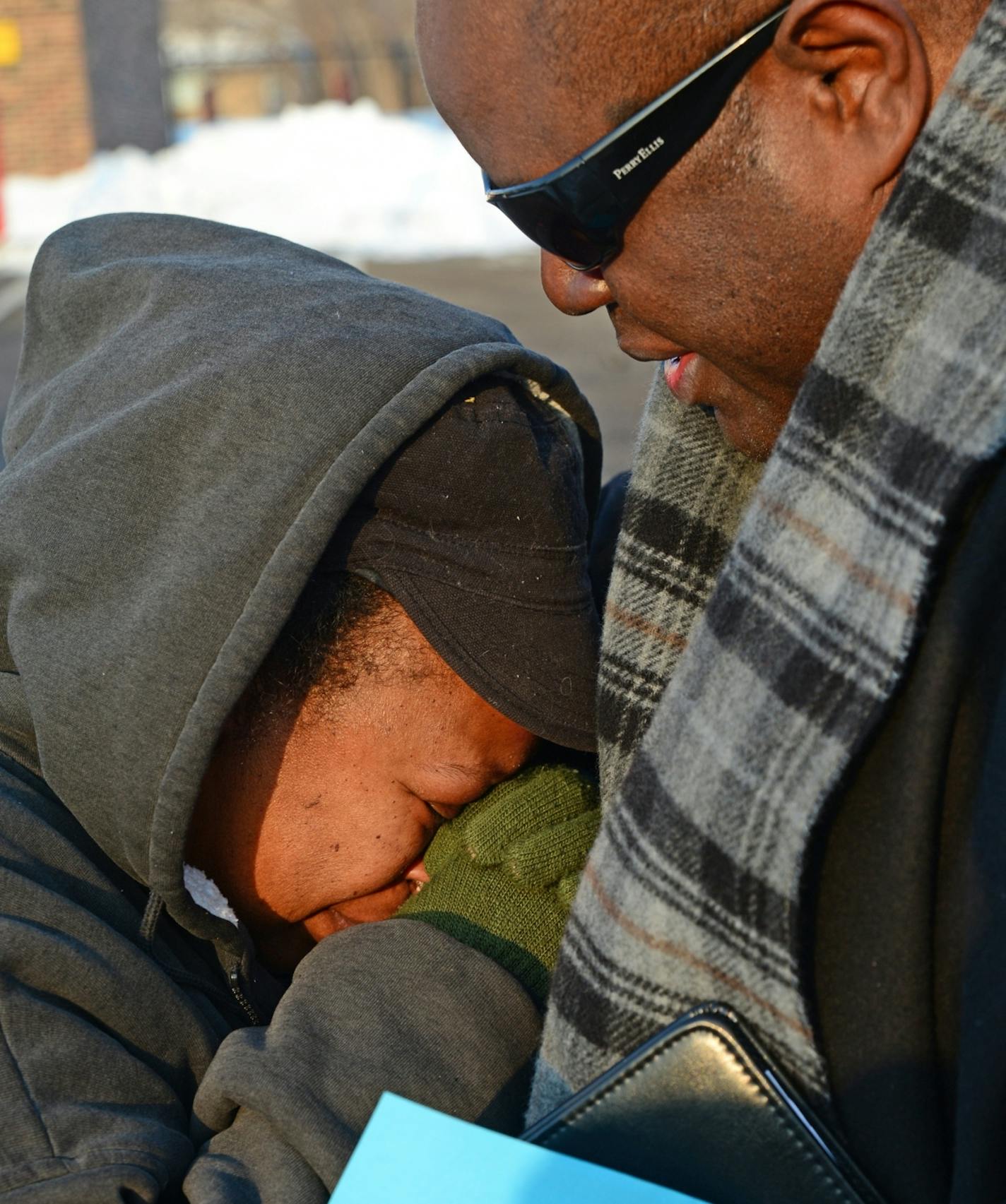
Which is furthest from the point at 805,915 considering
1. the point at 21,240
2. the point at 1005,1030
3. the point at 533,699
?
the point at 21,240

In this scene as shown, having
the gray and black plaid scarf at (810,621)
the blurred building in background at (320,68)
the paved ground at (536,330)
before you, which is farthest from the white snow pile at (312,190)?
the gray and black plaid scarf at (810,621)

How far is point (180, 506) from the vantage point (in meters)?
1.62

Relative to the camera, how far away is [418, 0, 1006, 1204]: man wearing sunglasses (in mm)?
968

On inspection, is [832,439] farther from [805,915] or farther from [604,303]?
[604,303]

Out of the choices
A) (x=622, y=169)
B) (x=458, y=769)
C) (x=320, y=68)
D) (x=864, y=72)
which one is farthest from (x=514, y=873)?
(x=320, y=68)

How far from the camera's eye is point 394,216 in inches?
555

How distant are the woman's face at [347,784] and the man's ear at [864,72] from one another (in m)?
0.84

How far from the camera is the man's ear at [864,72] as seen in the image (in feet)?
3.81

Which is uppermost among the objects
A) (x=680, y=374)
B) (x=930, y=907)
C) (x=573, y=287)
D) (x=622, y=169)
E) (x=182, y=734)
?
(x=622, y=169)

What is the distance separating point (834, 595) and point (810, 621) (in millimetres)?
27

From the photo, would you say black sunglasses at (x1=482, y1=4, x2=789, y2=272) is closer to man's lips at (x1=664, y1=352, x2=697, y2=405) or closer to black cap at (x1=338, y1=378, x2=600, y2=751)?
man's lips at (x1=664, y1=352, x2=697, y2=405)

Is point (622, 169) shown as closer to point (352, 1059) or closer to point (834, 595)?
point (834, 595)

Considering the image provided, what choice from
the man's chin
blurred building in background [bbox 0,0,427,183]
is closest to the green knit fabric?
the man's chin

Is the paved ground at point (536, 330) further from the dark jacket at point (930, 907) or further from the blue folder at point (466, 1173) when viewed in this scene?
the blue folder at point (466, 1173)
